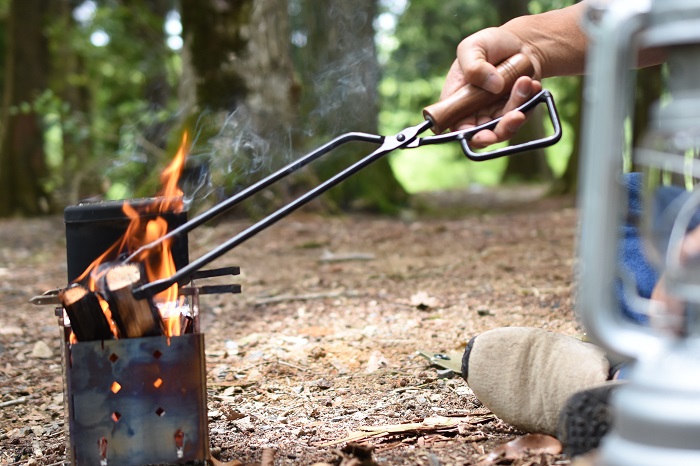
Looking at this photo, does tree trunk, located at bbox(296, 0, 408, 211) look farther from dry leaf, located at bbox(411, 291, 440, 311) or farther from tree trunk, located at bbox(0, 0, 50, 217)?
tree trunk, located at bbox(0, 0, 50, 217)

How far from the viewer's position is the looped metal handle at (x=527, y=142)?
79.2 inches

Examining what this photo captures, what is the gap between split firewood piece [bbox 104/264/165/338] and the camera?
1.91 meters

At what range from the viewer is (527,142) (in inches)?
83.0

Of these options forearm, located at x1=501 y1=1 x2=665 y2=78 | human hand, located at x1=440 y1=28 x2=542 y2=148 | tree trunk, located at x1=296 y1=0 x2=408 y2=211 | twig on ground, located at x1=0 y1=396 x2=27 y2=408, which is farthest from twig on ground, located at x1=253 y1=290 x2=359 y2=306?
forearm, located at x1=501 y1=1 x2=665 y2=78

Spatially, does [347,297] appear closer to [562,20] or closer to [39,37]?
[562,20]

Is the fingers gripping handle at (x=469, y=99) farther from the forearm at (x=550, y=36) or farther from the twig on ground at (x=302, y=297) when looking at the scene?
the twig on ground at (x=302, y=297)

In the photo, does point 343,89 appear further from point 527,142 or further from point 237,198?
point 237,198

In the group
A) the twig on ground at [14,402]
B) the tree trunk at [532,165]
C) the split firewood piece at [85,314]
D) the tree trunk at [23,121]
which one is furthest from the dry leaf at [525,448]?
the tree trunk at [532,165]

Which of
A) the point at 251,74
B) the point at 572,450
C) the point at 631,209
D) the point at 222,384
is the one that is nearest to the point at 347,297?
the point at 222,384

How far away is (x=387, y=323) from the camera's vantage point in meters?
3.88

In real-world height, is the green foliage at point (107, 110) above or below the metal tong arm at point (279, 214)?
above

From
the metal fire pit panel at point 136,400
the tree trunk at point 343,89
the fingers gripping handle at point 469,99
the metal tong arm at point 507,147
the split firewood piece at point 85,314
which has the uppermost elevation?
the tree trunk at point 343,89

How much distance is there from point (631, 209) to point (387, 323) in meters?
1.80

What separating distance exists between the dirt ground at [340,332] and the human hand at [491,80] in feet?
2.79
